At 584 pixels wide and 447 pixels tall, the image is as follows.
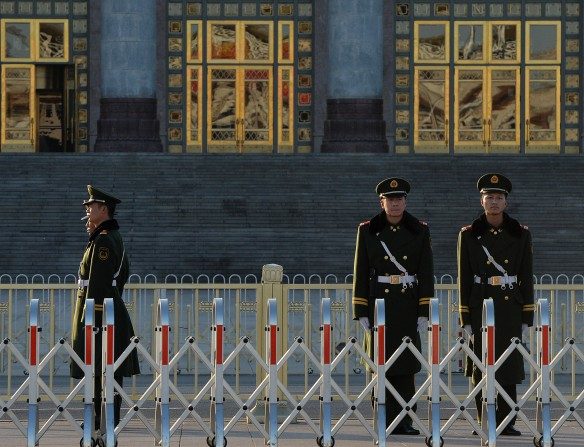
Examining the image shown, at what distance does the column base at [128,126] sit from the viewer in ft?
116

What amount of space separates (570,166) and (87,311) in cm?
2173

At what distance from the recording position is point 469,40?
38.2 m

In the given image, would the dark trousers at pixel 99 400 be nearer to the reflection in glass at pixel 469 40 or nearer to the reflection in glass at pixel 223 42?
the reflection in glass at pixel 223 42

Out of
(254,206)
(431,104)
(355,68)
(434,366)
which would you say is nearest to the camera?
(434,366)

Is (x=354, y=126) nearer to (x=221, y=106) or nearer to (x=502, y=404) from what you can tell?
(x=221, y=106)

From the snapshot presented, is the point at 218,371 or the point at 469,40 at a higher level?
the point at 469,40

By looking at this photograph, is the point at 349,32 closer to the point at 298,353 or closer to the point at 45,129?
the point at 45,129

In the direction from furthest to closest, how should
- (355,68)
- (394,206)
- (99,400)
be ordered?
(355,68) < (394,206) < (99,400)

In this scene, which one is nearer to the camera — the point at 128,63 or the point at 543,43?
the point at 128,63

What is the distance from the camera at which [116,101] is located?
35.8 meters

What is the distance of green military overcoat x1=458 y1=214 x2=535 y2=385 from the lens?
13391 millimetres

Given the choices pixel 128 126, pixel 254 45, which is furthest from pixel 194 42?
pixel 128 126

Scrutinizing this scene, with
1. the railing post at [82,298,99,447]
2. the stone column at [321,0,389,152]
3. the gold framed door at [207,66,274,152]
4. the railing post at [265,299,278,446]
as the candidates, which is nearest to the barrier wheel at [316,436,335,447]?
the railing post at [265,299,278,446]

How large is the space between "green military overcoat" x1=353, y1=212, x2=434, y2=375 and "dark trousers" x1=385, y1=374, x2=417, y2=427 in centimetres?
17
